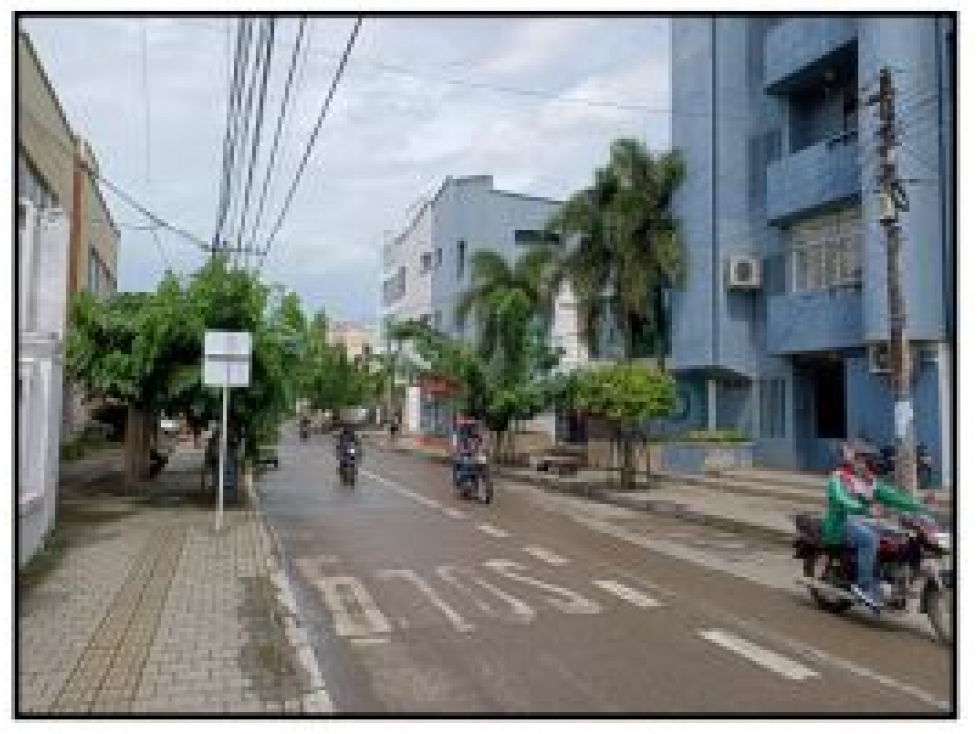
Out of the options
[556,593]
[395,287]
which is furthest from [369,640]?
[395,287]

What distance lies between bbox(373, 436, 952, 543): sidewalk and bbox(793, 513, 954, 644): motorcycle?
17.0 feet

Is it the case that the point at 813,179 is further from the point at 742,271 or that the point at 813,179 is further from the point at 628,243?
the point at 628,243

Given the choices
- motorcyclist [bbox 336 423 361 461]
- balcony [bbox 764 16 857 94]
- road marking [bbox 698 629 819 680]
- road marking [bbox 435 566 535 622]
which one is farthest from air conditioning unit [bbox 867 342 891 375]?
road marking [bbox 698 629 819 680]

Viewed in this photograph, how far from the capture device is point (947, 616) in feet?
27.8

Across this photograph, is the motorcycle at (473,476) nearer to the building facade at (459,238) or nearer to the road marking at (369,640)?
the road marking at (369,640)

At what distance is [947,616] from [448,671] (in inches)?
172

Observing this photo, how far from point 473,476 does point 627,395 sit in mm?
4181

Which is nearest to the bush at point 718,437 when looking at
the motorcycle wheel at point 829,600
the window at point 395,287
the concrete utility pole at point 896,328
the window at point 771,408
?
the window at point 771,408

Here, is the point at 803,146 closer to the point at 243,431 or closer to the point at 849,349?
the point at 849,349

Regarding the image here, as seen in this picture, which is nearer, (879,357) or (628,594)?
(628,594)

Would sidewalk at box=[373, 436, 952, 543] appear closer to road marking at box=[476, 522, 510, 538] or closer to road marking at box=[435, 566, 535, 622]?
road marking at box=[476, 522, 510, 538]

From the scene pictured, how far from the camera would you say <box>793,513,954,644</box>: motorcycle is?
8.43 metres

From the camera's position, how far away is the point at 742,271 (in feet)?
91.1

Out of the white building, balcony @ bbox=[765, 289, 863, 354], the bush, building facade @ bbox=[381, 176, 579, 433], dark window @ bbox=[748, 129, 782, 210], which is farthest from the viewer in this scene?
building facade @ bbox=[381, 176, 579, 433]
